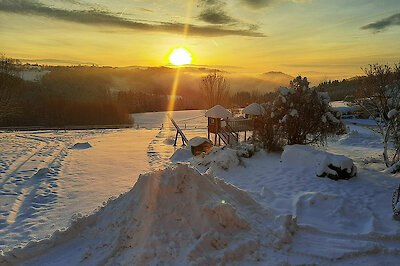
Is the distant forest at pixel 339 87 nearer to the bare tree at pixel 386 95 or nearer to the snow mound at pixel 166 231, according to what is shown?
the bare tree at pixel 386 95

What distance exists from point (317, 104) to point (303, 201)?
8.40 metres

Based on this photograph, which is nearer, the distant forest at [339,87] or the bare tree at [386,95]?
the bare tree at [386,95]

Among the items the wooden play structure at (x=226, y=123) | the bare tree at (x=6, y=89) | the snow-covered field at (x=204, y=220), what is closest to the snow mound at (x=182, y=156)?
the wooden play structure at (x=226, y=123)

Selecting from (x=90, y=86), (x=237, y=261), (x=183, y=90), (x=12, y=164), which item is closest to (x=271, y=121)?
(x=237, y=261)

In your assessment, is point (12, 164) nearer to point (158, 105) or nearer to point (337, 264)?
point (337, 264)

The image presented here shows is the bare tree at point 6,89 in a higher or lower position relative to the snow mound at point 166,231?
higher

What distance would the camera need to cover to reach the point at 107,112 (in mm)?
70000

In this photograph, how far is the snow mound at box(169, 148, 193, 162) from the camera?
15.8 m

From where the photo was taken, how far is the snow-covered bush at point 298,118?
14969 millimetres

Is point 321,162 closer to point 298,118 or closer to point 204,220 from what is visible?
point 298,118

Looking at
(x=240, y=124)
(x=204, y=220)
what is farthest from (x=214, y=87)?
(x=204, y=220)

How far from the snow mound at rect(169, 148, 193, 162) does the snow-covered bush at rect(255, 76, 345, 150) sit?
15.2 ft

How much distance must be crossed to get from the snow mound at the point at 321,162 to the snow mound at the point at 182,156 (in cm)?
588

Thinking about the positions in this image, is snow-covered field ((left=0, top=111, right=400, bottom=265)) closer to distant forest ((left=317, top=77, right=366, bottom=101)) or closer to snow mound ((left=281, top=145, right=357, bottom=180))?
snow mound ((left=281, top=145, right=357, bottom=180))
